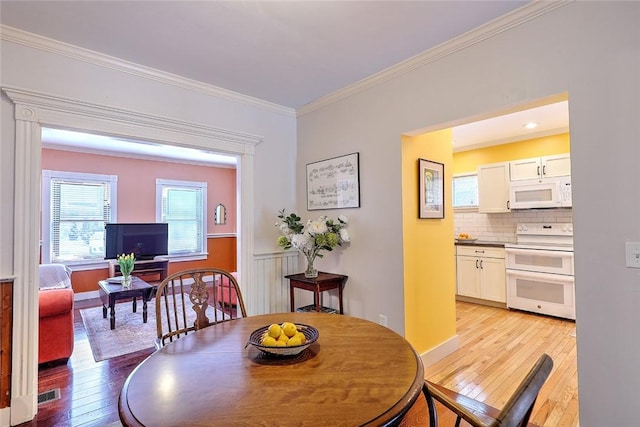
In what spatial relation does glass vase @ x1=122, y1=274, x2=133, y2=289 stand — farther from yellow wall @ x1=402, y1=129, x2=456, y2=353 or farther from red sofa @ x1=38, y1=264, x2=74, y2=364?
yellow wall @ x1=402, y1=129, x2=456, y2=353

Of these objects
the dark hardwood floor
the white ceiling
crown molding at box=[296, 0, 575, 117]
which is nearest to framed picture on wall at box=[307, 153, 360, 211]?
crown molding at box=[296, 0, 575, 117]

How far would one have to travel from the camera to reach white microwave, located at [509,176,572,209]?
4023 millimetres

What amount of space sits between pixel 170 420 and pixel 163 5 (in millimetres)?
2055

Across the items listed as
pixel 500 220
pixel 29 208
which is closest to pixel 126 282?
pixel 29 208

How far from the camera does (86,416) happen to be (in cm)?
211

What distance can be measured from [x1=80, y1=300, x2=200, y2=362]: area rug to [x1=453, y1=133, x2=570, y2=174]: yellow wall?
181 inches

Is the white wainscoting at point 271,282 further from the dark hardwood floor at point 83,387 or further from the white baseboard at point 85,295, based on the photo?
the white baseboard at point 85,295

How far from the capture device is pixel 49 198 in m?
5.00

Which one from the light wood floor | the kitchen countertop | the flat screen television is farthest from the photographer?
the flat screen television

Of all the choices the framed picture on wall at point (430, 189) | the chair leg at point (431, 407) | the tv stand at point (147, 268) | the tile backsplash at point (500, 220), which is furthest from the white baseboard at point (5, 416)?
the tile backsplash at point (500, 220)

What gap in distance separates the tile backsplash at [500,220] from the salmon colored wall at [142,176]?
481 centimetres

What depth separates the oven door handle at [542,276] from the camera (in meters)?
3.74

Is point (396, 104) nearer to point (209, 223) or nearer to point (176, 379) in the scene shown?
point (176, 379)

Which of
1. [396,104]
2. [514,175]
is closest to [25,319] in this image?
[396,104]
